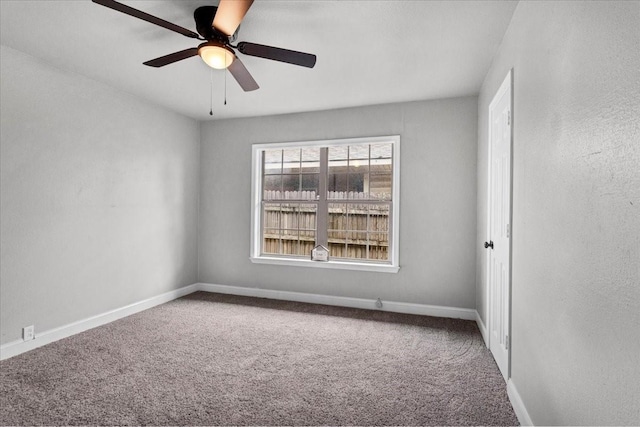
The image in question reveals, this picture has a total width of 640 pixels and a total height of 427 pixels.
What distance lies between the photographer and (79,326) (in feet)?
11.2

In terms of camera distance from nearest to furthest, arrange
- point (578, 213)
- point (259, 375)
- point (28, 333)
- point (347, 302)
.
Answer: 1. point (578, 213)
2. point (259, 375)
3. point (28, 333)
4. point (347, 302)

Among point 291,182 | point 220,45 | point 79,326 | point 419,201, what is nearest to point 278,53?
point 220,45

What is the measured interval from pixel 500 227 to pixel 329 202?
234 cm

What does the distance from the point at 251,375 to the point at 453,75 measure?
320cm

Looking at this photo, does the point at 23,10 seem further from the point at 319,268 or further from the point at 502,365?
the point at 502,365

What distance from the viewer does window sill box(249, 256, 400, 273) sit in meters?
4.23

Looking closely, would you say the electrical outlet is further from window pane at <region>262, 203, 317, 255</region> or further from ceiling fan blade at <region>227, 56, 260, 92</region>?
ceiling fan blade at <region>227, 56, 260, 92</region>

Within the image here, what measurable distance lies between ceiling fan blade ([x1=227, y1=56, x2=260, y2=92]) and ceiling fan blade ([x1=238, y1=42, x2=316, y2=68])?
22cm

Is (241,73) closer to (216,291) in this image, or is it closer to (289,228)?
(289,228)

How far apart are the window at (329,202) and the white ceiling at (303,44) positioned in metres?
0.81

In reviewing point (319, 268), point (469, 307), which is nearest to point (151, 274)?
point (319, 268)

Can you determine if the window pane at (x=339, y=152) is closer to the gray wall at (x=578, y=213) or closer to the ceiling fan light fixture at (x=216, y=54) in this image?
the ceiling fan light fixture at (x=216, y=54)

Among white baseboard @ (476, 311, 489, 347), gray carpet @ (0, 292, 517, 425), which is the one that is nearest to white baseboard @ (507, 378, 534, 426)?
gray carpet @ (0, 292, 517, 425)

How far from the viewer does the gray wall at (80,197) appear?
290 centimetres
